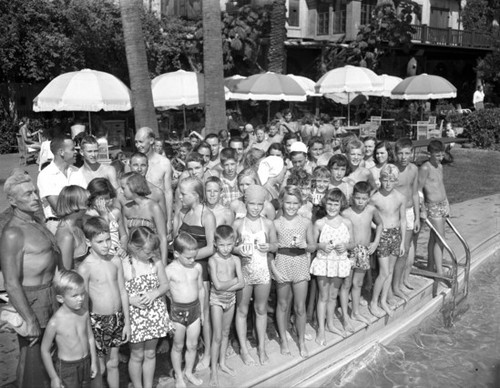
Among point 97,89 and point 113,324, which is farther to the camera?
point 97,89

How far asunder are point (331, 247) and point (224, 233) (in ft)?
4.27

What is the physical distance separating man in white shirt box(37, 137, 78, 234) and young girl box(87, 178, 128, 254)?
589 millimetres

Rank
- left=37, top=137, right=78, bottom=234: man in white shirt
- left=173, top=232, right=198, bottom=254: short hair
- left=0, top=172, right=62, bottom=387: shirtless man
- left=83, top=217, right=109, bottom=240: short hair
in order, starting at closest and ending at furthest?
left=0, top=172, right=62, bottom=387: shirtless man, left=83, top=217, right=109, bottom=240: short hair, left=173, top=232, right=198, bottom=254: short hair, left=37, top=137, right=78, bottom=234: man in white shirt

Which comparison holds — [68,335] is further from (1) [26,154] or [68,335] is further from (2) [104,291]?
(1) [26,154]

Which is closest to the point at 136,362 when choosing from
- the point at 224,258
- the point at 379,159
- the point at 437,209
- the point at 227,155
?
the point at 224,258

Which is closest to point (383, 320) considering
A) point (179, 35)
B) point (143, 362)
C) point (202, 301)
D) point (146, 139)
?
point (202, 301)

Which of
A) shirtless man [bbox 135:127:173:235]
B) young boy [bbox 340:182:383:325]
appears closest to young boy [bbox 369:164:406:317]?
young boy [bbox 340:182:383:325]

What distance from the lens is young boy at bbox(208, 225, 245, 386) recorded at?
4.83 metres

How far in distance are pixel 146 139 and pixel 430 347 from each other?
4.13 meters

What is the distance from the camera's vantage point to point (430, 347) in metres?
6.57

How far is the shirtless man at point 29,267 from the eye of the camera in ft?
12.4

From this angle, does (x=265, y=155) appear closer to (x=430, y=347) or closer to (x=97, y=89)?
(x=430, y=347)

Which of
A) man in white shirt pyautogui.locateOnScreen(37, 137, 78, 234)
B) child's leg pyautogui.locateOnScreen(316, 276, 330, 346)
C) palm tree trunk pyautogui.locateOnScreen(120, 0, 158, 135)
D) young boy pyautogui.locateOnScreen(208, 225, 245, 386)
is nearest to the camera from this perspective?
young boy pyautogui.locateOnScreen(208, 225, 245, 386)

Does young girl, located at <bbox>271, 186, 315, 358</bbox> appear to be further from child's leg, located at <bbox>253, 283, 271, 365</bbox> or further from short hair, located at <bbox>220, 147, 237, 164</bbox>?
short hair, located at <bbox>220, 147, 237, 164</bbox>
